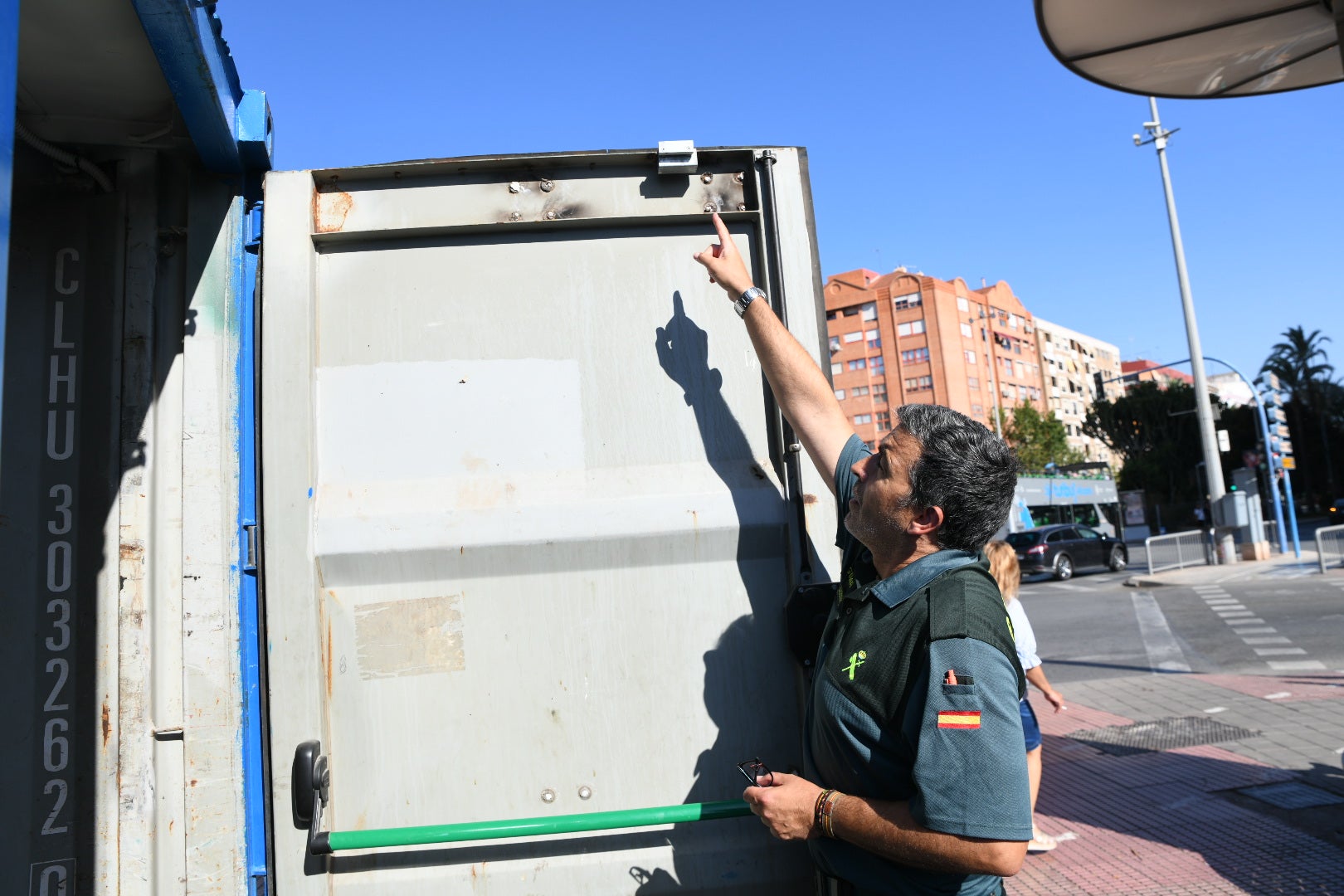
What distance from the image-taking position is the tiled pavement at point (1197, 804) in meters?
4.38

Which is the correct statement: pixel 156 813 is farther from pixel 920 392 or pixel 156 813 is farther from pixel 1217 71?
pixel 920 392

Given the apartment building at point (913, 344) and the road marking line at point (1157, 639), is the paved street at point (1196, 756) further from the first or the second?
the apartment building at point (913, 344)

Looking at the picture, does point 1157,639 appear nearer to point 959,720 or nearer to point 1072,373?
point 959,720

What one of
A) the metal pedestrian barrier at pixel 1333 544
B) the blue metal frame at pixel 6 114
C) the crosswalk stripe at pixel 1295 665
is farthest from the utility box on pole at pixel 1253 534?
the blue metal frame at pixel 6 114

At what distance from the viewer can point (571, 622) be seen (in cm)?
214

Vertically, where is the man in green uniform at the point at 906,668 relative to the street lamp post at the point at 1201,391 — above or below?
below

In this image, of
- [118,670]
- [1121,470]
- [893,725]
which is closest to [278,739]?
[118,670]

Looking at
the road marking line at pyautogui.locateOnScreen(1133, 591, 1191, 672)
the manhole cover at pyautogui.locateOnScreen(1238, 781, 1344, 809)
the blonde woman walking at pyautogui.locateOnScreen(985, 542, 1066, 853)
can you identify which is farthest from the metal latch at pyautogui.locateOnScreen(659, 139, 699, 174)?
the road marking line at pyautogui.locateOnScreen(1133, 591, 1191, 672)

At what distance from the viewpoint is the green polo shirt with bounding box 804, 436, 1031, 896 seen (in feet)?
5.59

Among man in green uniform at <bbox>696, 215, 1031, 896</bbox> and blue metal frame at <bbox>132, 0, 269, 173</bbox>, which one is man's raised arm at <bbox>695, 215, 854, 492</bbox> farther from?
blue metal frame at <bbox>132, 0, 269, 173</bbox>

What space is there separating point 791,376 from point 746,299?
8.8 inches

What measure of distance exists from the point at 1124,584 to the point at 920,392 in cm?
5399

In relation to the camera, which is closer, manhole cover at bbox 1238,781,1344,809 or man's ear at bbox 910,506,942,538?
man's ear at bbox 910,506,942,538

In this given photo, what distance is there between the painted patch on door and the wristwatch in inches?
38.3
